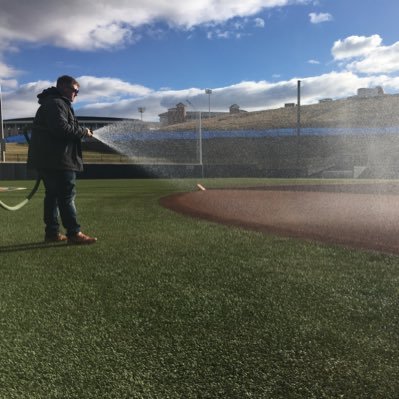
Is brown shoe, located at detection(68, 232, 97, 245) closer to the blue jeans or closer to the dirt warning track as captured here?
the blue jeans

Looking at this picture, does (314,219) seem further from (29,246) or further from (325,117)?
(325,117)

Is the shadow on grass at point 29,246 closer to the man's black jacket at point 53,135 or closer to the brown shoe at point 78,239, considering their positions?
the brown shoe at point 78,239

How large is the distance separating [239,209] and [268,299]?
19.9 feet

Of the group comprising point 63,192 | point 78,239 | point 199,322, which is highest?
point 63,192

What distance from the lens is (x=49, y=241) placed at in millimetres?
5496

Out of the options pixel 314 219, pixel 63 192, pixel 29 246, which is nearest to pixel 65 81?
pixel 63 192

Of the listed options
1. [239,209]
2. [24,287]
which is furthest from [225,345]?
[239,209]

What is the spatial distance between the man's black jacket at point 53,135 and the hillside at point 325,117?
39.4m

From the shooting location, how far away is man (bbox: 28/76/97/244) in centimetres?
518

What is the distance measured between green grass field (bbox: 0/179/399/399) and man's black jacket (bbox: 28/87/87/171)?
3.34 ft

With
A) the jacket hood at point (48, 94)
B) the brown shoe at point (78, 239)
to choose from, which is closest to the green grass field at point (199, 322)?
the brown shoe at point (78, 239)

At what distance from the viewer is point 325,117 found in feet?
209

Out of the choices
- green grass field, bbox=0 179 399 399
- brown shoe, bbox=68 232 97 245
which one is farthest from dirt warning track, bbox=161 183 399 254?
brown shoe, bbox=68 232 97 245

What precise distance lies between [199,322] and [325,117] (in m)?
64.5
